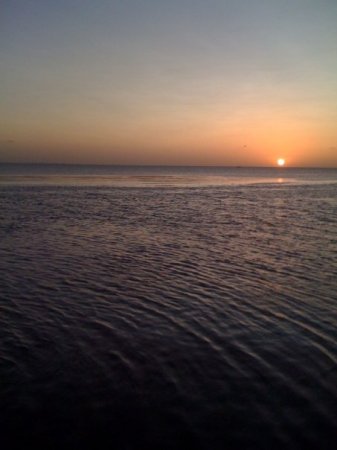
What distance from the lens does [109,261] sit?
17406 millimetres

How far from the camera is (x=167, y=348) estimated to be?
916cm

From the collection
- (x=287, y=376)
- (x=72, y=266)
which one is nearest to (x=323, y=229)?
(x=72, y=266)

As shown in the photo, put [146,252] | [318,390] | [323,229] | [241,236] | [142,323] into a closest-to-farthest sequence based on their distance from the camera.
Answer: [318,390] < [142,323] < [146,252] < [241,236] < [323,229]

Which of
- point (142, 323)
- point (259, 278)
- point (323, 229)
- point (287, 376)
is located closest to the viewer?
point (287, 376)

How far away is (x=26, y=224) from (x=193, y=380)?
23211 millimetres

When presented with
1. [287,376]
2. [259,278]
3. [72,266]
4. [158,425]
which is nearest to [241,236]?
[259,278]

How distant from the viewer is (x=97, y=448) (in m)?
5.99

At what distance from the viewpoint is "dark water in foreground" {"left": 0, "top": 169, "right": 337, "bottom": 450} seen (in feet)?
21.3

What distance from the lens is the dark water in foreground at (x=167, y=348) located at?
6.48 m

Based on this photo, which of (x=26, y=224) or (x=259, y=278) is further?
(x=26, y=224)

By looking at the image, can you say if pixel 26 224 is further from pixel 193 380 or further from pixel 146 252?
pixel 193 380

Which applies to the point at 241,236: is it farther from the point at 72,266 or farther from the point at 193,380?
the point at 193,380

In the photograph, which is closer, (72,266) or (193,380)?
(193,380)

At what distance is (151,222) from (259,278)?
16.0 meters
